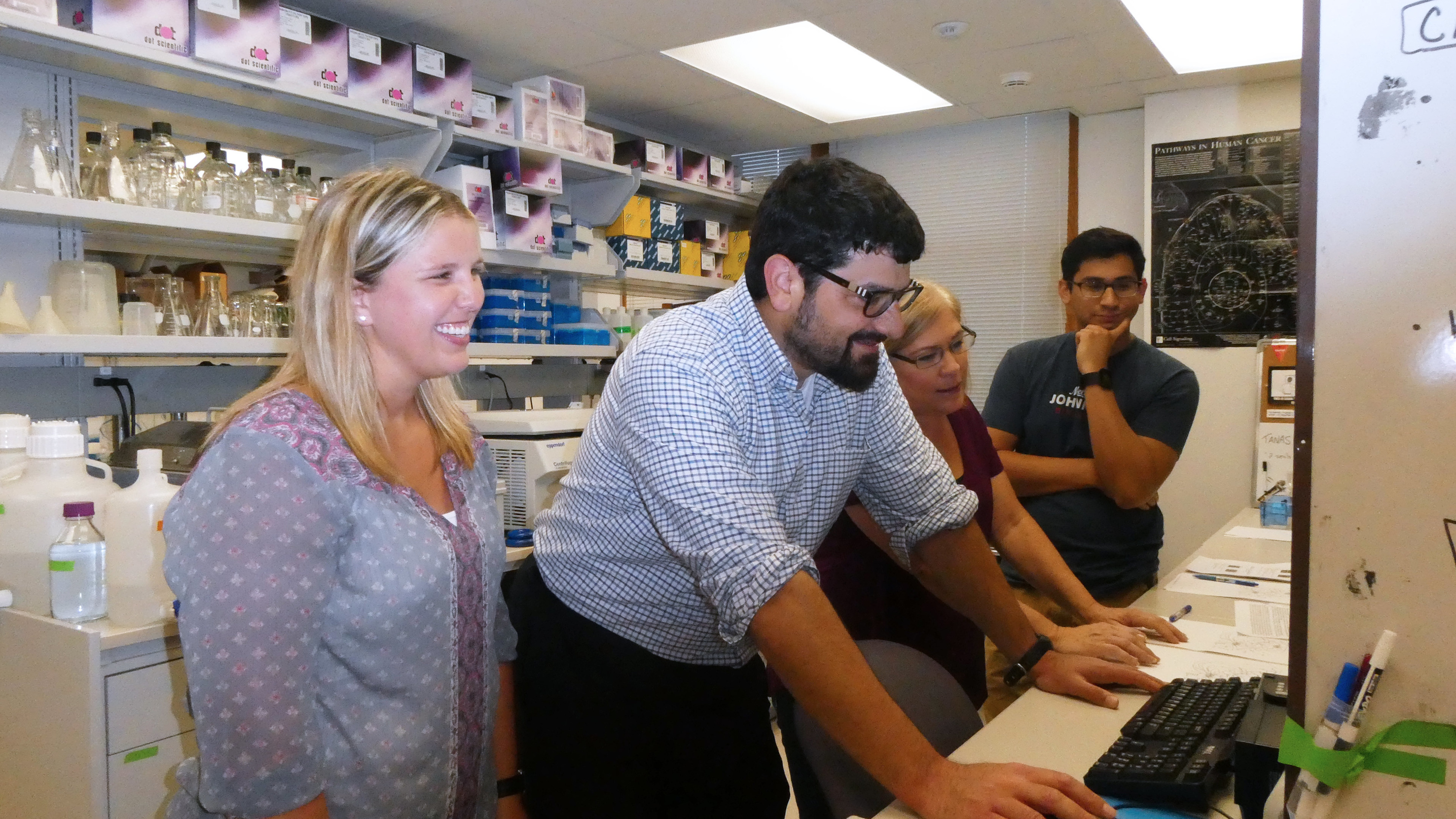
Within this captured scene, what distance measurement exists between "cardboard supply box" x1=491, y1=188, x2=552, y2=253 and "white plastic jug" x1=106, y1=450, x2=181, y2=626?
1.80m

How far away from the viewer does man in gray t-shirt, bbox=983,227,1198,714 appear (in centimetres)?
236

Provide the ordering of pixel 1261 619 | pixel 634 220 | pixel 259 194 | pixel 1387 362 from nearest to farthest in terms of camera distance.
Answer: pixel 1387 362 < pixel 1261 619 < pixel 259 194 < pixel 634 220

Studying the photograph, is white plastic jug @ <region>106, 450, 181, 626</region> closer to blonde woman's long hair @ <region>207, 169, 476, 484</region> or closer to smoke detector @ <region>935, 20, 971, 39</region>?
blonde woman's long hair @ <region>207, 169, 476, 484</region>

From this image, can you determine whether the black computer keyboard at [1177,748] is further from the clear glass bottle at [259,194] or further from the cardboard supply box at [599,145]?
the cardboard supply box at [599,145]

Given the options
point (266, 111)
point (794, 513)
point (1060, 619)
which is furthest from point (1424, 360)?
point (266, 111)

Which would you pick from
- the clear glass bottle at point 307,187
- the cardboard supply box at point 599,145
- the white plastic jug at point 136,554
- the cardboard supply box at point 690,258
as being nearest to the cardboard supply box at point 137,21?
the clear glass bottle at point 307,187

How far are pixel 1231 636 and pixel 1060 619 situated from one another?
0.32 m

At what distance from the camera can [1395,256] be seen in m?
0.61

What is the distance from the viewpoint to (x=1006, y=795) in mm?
945

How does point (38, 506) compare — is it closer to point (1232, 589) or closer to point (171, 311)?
point (171, 311)

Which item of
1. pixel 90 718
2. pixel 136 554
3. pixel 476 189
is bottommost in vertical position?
pixel 90 718

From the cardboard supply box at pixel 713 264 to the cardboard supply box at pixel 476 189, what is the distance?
1.41 meters

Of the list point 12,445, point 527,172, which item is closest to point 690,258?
point 527,172

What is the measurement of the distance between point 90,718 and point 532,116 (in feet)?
8.49
